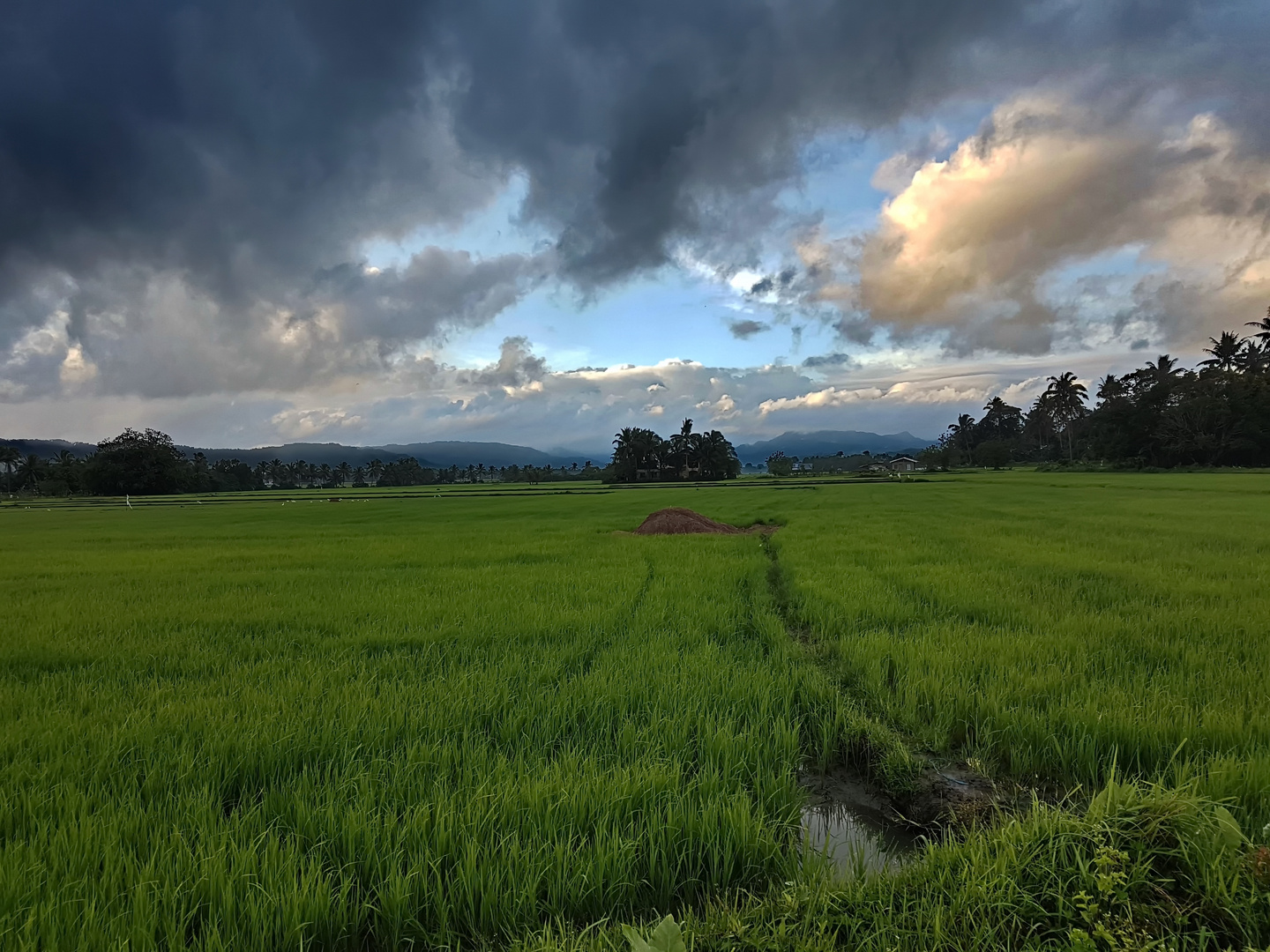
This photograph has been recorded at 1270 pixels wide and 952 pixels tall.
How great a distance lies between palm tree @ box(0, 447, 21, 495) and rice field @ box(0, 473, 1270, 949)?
12185 cm

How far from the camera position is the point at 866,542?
12.3 metres

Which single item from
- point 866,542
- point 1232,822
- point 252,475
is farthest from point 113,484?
point 1232,822

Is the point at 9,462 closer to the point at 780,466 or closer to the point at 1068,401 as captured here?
the point at 780,466

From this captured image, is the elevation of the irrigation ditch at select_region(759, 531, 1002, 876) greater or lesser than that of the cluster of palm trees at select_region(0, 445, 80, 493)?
lesser

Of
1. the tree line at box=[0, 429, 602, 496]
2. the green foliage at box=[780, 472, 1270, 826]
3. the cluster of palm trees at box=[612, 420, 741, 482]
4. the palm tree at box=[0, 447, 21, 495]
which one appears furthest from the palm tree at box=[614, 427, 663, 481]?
the palm tree at box=[0, 447, 21, 495]

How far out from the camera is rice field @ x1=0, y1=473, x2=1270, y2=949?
6.66 ft

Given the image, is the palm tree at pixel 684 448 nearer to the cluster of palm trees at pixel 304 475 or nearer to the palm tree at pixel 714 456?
the palm tree at pixel 714 456

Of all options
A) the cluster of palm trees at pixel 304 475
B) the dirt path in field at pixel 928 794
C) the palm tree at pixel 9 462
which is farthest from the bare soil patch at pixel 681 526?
the palm tree at pixel 9 462

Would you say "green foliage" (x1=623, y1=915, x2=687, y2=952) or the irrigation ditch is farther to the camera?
the irrigation ditch

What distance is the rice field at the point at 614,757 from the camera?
2.03m

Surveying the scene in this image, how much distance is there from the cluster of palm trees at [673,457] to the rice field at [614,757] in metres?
78.5

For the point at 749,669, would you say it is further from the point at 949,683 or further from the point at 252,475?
the point at 252,475

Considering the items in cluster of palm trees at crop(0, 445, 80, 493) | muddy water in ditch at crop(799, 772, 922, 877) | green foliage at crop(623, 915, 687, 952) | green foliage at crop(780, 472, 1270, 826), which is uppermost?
cluster of palm trees at crop(0, 445, 80, 493)

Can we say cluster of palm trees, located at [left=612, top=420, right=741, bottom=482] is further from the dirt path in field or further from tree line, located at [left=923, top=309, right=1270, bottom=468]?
the dirt path in field
